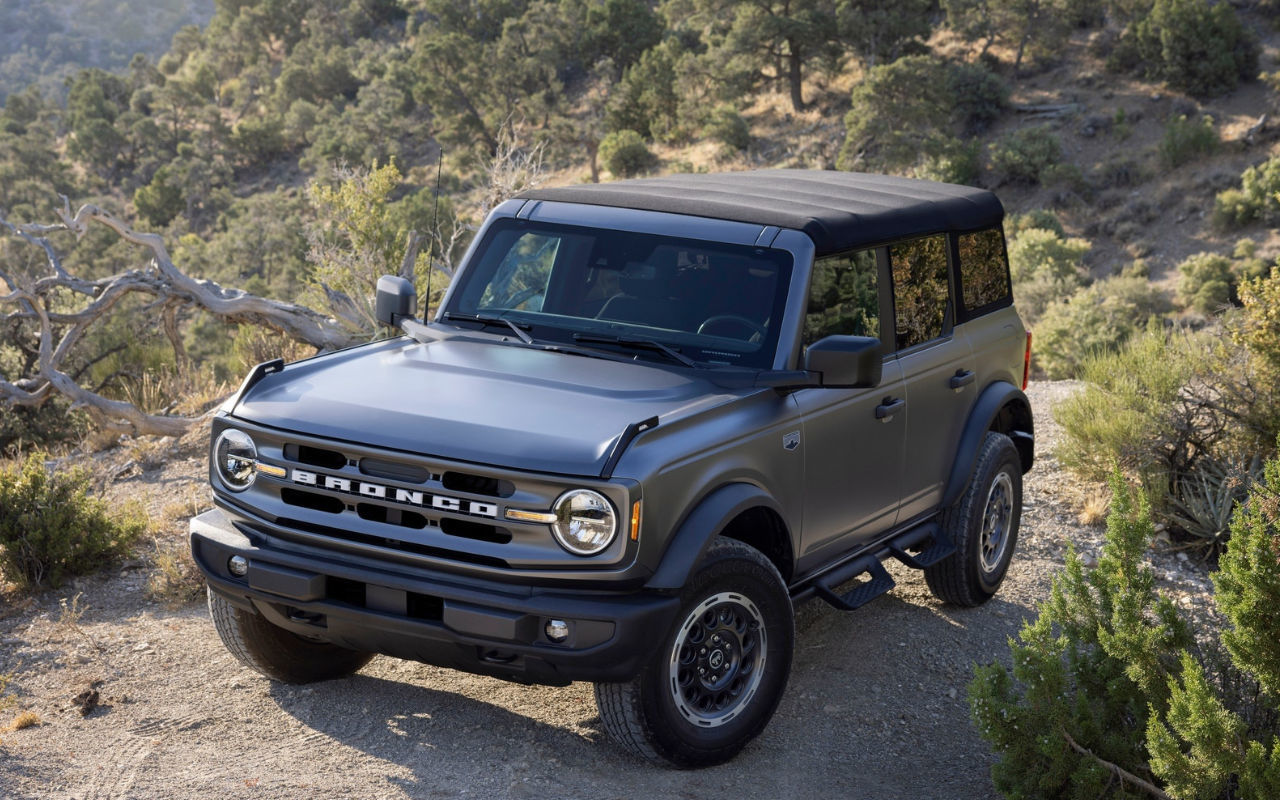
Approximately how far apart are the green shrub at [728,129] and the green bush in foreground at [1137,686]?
33949 millimetres

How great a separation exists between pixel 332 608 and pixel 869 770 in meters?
2.14

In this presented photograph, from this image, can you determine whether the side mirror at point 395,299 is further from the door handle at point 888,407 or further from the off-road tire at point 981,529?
the off-road tire at point 981,529

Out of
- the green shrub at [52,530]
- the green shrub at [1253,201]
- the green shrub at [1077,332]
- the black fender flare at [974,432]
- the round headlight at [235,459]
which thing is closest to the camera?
the round headlight at [235,459]

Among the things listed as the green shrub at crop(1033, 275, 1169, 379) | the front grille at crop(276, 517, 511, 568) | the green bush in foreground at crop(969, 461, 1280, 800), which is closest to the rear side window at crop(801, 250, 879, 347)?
the green bush in foreground at crop(969, 461, 1280, 800)

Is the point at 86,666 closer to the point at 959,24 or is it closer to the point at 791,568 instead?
the point at 791,568

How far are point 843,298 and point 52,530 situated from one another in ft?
14.6

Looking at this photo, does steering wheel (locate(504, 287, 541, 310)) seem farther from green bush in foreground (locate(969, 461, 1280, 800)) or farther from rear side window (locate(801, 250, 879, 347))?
green bush in foreground (locate(969, 461, 1280, 800))

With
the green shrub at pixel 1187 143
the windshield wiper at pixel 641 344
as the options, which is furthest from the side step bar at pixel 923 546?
the green shrub at pixel 1187 143

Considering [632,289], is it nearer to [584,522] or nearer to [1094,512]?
[584,522]

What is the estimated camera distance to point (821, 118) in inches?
1497

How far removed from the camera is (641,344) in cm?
471

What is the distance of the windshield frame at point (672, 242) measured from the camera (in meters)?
4.68

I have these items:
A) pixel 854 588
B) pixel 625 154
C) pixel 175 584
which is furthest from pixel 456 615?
pixel 625 154

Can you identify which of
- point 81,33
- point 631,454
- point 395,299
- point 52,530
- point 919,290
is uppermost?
point 81,33
